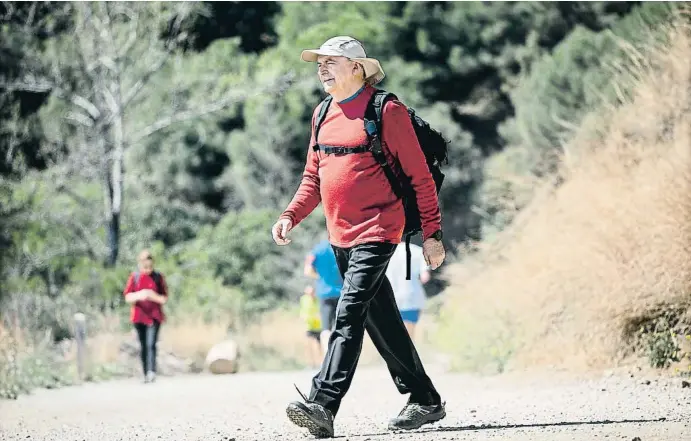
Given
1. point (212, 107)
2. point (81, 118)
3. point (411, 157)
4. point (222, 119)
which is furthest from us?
point (222, 119)

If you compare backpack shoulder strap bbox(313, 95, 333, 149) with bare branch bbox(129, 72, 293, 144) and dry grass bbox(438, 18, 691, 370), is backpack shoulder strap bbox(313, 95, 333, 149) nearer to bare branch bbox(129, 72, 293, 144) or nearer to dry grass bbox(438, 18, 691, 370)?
dry grass bbox(438, 18, 691, 370)

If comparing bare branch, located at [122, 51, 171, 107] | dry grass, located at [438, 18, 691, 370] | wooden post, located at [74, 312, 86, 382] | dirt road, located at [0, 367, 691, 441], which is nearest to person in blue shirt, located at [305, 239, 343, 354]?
dirt road, located at [0, 367, 691, 441]

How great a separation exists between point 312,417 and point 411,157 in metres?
1.32

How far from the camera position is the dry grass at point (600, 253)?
377 inches

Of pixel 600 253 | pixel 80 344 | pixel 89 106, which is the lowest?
pixel 80 344

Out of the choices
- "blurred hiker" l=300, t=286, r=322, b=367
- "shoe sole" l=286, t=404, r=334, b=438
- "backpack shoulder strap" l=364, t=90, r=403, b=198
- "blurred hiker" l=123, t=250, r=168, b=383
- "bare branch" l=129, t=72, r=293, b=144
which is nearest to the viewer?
"shoe sole" l=286, t=404, r=334, b=438

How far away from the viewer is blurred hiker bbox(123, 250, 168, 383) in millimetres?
13875

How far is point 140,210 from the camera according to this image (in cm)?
2969

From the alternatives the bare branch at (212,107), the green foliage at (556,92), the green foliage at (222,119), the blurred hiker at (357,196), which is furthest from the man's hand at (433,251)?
the bare branch at (212,107)

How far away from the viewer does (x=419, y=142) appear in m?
6.49

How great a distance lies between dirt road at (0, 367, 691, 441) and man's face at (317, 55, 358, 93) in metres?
1.72

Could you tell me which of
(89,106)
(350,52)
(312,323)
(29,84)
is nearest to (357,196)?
(350,52)

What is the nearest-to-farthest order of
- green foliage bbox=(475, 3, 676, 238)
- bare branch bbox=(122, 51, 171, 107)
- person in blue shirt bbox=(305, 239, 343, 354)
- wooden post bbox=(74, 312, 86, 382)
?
1. person in blue shirt bbox=(305, 239, 343, 354)
2. wooden post bbox=(74, 312, 86, 382)
3. green foliage bbox=(475, 3, 676, 238)
4. bare branch bbox=(122, 51, 171, 107)

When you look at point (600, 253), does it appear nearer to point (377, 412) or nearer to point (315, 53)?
point (377, 412)
